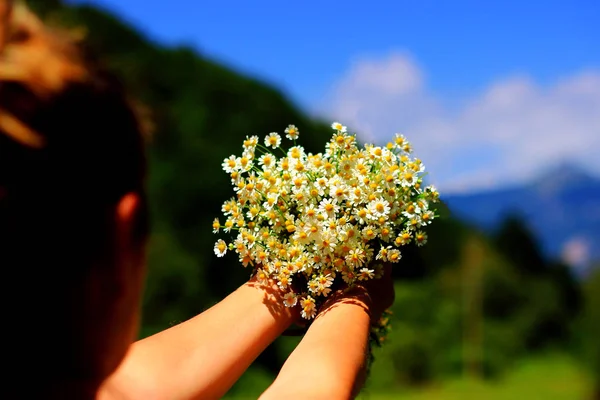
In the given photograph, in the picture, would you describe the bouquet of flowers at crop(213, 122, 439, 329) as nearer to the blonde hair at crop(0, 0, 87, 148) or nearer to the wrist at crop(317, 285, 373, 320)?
the wrist at crop(317, 285, 373, 320)

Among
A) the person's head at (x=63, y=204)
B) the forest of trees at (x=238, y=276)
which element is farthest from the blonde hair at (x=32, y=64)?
the forest of trees at (x=238, y=276)

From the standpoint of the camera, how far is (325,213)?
173 cm

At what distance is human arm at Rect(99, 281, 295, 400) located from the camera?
159 cm

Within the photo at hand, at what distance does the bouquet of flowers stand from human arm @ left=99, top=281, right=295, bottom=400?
0.07 meters

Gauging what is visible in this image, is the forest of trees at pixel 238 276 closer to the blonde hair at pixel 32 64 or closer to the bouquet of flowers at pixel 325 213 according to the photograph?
the bouquet of flowers at pixel 325 213

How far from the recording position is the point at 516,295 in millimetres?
27031

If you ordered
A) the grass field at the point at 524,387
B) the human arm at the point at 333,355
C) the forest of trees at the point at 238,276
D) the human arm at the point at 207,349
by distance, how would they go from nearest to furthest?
the human arm at the point at 333,355 → the human arm at the point at 207,349 → the forest of trees at the point at 238,276 → the grass field at the point at 524,387

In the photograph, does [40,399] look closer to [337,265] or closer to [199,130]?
[337,265]

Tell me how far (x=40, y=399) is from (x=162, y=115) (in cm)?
43

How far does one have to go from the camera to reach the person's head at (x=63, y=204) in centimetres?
88

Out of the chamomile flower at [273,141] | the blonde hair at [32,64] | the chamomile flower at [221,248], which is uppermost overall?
the chamomile flower at [273,141]

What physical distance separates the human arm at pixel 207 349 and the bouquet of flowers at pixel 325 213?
65 mm


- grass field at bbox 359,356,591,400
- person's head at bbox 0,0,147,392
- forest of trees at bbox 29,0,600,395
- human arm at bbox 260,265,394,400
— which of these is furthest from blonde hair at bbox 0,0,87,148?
grass field at bbox 359,356,591,400

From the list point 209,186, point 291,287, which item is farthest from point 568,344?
point 291,287
